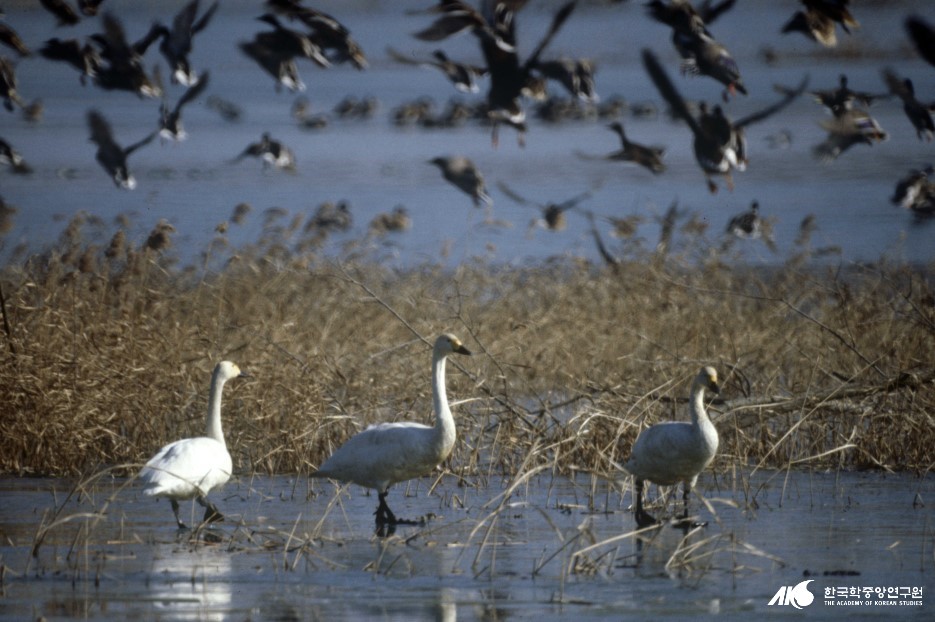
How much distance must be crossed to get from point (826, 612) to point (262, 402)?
4772 mm

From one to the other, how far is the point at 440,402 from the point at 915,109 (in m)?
6.01

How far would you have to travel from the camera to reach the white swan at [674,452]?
8359mm

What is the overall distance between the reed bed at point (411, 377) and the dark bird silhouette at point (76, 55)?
238 cm

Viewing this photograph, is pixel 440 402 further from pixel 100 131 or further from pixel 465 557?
pixel 100 131

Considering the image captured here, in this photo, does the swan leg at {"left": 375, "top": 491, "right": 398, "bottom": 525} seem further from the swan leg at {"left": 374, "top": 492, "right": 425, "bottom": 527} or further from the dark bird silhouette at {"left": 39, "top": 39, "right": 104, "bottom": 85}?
the dark bird silhouette at {"left": 39, "top": 39, "right": 104, "bottom": 85}

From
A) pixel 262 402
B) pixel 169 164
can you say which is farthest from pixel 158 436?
pixel 169 164

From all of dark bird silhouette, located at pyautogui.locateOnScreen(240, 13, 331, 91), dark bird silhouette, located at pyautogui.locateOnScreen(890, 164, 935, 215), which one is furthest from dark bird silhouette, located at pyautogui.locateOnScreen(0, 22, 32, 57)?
dark bird silhouette, located at pyautogui.locateOnScreen(890, 164, 935, 215)

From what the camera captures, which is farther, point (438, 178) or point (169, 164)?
point (169, 164)

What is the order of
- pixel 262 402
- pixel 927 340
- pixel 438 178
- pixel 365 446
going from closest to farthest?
pixel 365 446
pixel 262 402
pixel 927 340
pixel 438 178

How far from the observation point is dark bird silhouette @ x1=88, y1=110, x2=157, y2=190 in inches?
563

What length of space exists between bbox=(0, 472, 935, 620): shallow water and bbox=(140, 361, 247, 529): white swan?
0.67 ft

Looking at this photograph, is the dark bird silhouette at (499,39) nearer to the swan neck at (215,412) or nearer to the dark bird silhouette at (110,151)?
the dark bird silhouette at (110,151)

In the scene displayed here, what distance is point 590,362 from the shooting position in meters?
12.0

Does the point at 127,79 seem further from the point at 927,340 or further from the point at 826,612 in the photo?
the point at 826,612
